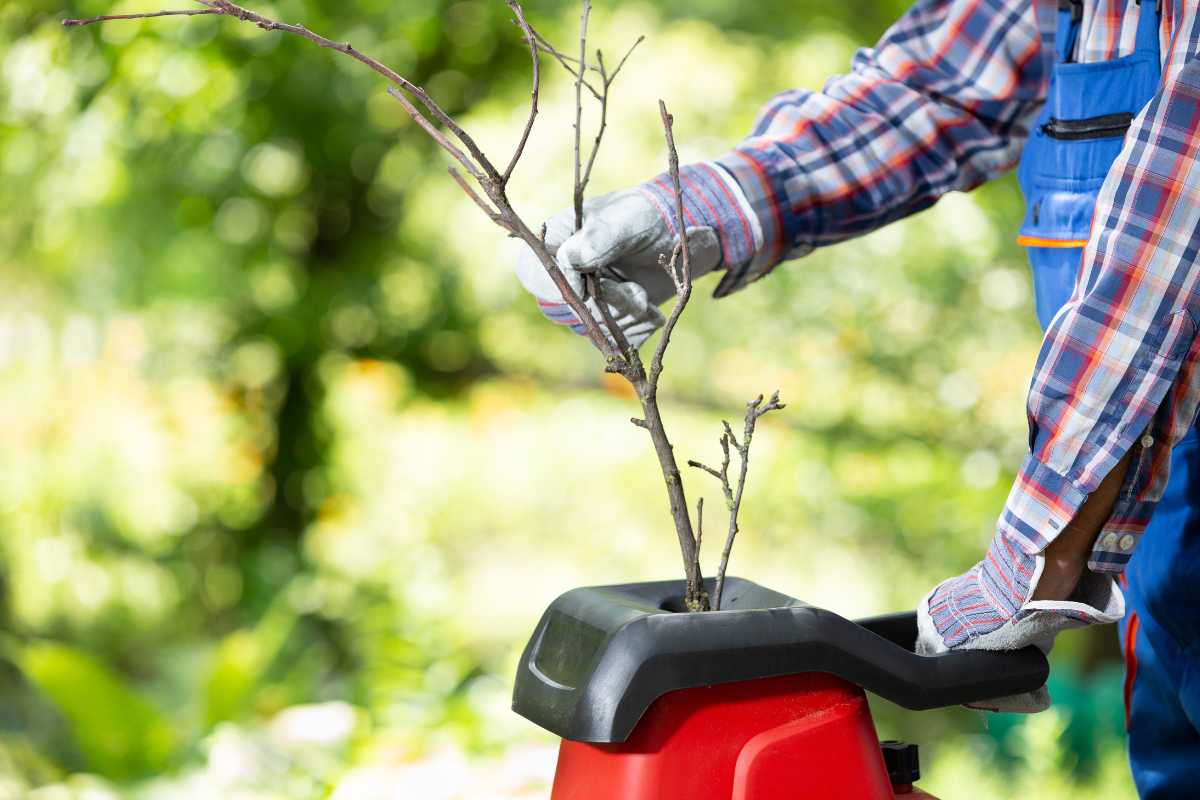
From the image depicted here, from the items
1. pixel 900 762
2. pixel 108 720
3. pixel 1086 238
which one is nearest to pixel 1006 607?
pixel 900 762

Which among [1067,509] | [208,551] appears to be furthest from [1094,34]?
[208,551]

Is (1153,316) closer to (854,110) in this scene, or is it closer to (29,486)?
(854,110)

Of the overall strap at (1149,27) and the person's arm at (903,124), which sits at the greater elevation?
the person's arm at (903,124)

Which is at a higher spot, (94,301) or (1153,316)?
(94,301)

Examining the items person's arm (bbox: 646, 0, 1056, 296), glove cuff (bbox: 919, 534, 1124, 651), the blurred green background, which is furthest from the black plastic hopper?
the blurred green background

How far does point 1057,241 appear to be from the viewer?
3.44ft

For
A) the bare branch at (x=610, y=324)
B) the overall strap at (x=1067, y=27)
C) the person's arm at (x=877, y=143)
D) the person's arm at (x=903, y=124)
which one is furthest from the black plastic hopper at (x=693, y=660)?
the overall strap at (x=1067, y=27)

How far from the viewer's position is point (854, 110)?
3.86 feet

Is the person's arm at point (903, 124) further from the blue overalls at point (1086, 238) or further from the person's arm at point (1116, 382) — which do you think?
the person's arm at point (1116, 382)

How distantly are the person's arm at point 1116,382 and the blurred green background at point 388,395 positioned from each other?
186 centimetres

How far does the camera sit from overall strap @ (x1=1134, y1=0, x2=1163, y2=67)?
97 cm

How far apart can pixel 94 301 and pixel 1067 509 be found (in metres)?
2.78

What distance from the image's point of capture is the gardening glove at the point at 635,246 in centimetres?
95

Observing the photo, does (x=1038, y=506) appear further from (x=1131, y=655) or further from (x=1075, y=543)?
(x=1131, y=655)
